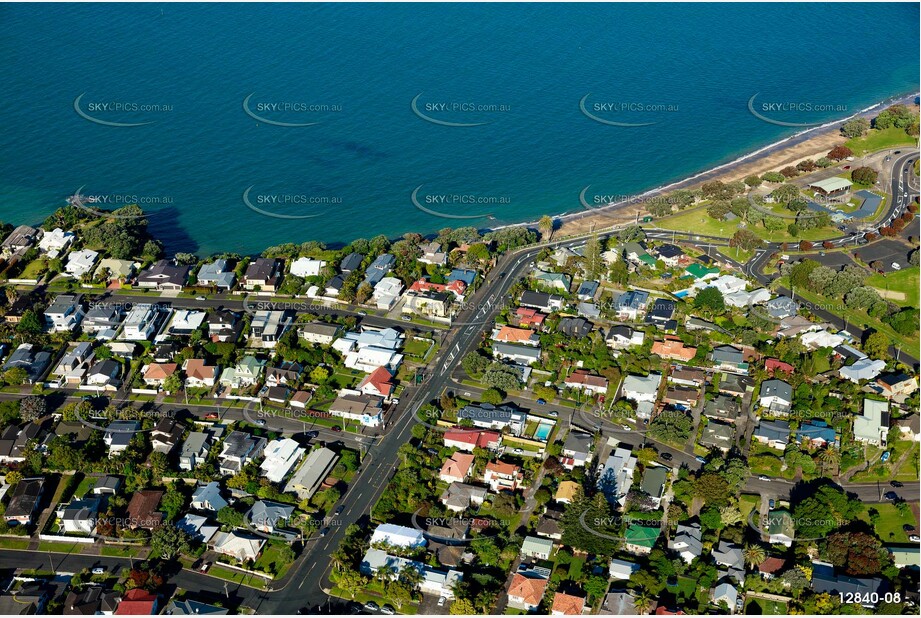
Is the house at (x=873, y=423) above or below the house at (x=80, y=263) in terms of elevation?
below

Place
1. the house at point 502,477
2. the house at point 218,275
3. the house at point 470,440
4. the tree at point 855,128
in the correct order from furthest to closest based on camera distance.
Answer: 1. the tree at point 855,128
2. the house at point 218,275
3. the house at point 470,440
4. the house at point 502,477

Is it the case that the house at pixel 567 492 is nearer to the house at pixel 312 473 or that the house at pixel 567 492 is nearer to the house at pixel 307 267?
the house at pixel 312 473

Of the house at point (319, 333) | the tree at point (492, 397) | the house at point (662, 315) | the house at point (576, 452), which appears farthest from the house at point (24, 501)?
the house at point (662, 315)

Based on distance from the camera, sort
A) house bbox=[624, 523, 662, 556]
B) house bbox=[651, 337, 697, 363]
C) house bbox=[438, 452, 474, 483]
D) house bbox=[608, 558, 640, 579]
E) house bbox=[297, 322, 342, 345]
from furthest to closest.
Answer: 1. house bbox=[297, 322, 342, 345]
2. house bbox=[651, 337, 697, 363]
3. house bbox=[438, 452, 474, 483]
4. house bbox=[624, 523, 662, 556]
5. house bbox=[608, 558, 640, 579]

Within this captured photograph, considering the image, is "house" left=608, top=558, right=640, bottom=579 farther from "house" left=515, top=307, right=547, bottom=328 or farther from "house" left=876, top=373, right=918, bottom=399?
"house" left=876, top=373, right=918, bottom=399

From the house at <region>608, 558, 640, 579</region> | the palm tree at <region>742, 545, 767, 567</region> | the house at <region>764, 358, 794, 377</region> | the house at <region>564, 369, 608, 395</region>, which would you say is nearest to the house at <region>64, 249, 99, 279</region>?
the house at <region>564, 369, 608, 395</region>

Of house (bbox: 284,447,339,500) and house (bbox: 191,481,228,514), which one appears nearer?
house (bbox: 191,481,228,514)

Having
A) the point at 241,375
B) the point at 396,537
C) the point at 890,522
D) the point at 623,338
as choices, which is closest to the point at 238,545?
the point at 396,537

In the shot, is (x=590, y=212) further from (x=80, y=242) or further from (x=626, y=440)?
(x=80, y=242)

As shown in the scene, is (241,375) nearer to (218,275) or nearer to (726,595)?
(218,275)
